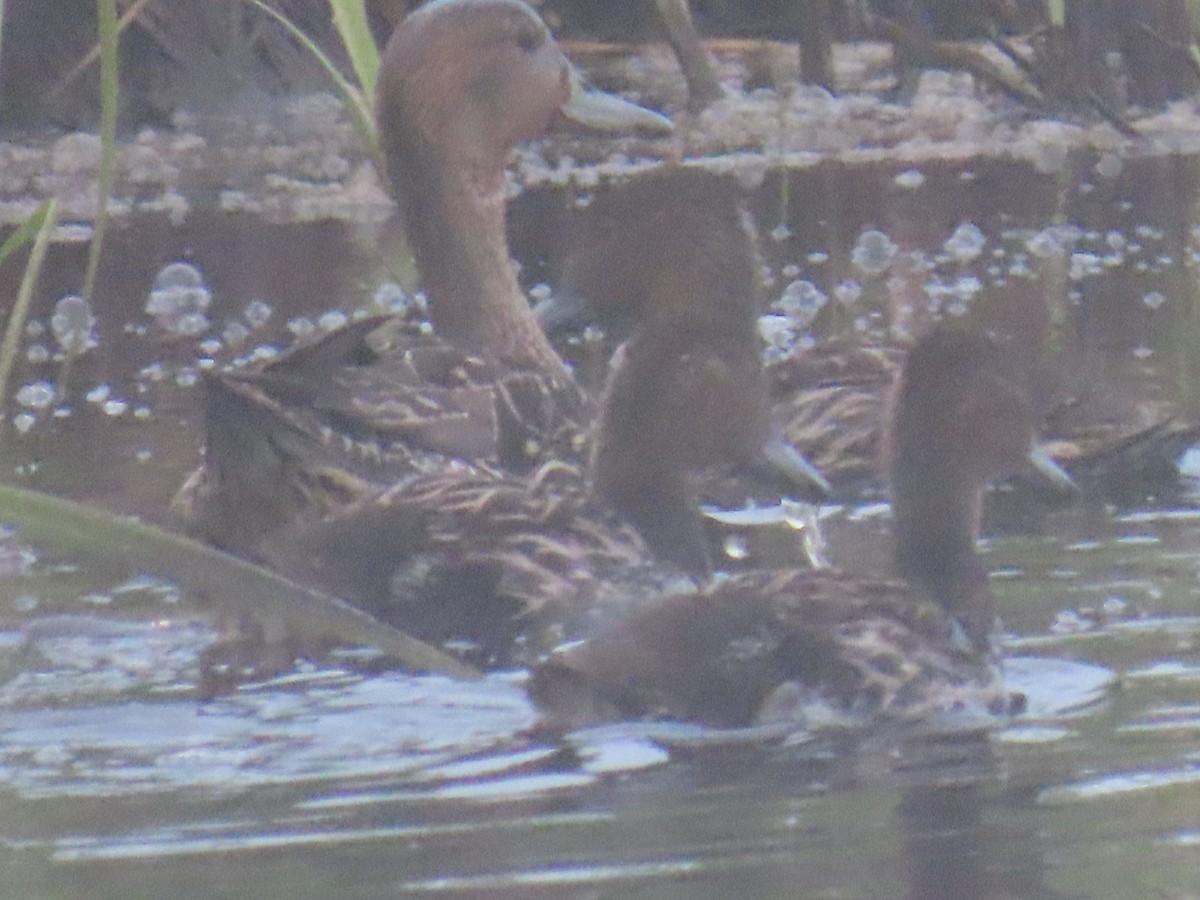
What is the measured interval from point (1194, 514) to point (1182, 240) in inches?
175

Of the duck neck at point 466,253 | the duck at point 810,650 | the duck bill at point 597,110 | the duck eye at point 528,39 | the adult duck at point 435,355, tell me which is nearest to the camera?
the duck at point 810,650

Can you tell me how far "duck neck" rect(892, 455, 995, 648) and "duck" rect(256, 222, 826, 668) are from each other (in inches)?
12.0

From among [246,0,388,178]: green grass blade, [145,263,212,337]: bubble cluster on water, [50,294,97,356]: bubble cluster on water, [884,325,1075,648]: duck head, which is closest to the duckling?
[884,325,1075,648]: duck head

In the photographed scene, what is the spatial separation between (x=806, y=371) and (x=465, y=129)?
1.05 meters

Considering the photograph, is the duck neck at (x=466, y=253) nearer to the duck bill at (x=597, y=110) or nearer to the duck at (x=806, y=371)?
the duck at (x=806, y=371)

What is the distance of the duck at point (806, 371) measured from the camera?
612 centimetres

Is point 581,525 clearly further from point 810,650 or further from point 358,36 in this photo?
point 358,36

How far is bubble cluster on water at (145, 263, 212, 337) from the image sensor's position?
32.0ft

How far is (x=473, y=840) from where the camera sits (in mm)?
4156

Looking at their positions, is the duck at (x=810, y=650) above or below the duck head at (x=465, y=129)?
below

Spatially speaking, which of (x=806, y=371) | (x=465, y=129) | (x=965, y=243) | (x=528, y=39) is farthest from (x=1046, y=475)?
(x=965, y=243)

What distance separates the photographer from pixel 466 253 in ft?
25.3

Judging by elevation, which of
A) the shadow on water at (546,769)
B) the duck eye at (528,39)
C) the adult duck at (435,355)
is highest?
the duck eye at (528,39)

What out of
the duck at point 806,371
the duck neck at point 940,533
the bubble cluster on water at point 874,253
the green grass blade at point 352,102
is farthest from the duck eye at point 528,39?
the duck neck at point 940,533
